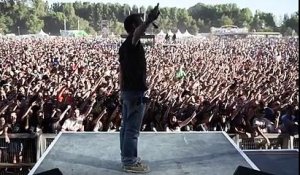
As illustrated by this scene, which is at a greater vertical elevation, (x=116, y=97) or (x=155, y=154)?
(x=155, y=154)

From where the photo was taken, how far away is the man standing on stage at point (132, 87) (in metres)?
3.10

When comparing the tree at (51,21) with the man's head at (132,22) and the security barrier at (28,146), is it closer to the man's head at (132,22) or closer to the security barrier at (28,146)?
the security barrier at (28,146)

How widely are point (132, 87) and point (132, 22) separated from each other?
0.45 metres

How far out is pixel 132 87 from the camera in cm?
317

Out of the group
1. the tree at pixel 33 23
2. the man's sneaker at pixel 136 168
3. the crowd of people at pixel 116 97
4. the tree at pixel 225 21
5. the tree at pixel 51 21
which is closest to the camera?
the man's sneaker at pixel 136 168

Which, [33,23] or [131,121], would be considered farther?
[33,23]

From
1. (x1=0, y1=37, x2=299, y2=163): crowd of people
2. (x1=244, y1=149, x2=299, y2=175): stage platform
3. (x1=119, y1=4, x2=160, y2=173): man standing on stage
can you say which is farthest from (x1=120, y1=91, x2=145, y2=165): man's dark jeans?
(x1=244, y1=149, x2=299, y2=175): stage platform

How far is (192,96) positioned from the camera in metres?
9.07

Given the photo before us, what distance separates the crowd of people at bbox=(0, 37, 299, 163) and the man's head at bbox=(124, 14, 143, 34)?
1.04 m

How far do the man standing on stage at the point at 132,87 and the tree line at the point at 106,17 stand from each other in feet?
26.9

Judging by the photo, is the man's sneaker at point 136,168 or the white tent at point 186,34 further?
the white tent at point 186,34

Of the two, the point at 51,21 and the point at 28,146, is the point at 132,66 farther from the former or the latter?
the point at 51,21

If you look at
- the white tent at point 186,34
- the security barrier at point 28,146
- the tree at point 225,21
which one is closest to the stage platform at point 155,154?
the security barrier at point 28,146

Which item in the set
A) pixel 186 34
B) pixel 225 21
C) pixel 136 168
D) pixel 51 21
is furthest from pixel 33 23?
pixel 225 21
